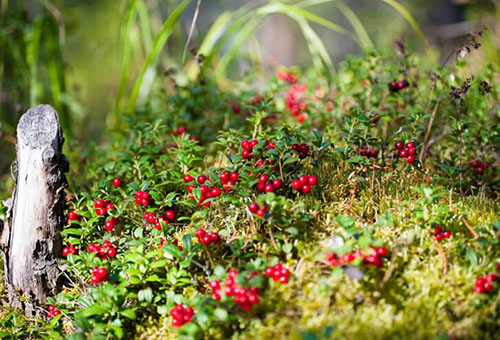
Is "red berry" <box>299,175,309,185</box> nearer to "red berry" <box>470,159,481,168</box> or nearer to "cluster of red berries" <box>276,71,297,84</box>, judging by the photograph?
"red berry" <box>470,159,481,168</box>

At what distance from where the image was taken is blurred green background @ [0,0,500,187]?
13.8 ft

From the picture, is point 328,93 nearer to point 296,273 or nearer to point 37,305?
point 296,273

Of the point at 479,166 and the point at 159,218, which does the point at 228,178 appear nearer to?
the point at 159,218

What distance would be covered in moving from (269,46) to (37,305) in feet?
23.7

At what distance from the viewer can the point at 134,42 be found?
5.64 metres

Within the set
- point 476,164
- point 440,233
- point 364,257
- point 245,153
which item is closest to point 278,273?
point 364,257

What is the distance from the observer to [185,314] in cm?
197

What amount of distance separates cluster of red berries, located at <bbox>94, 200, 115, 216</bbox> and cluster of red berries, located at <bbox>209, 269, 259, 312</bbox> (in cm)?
88

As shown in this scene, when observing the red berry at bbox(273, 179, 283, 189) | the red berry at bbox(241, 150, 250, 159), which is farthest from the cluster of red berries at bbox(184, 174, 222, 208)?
the red berry at bbox(273, 179, 283, 189)

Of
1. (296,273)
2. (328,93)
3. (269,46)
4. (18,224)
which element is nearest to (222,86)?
(328,93)

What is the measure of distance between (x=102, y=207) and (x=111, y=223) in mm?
119

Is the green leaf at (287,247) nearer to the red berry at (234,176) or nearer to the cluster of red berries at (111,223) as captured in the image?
the red berry at (234,176)

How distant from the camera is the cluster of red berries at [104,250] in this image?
94.0 inches

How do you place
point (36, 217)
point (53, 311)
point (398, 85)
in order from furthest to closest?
point (398, 85) < point (36, 217) < point (53, 311)
